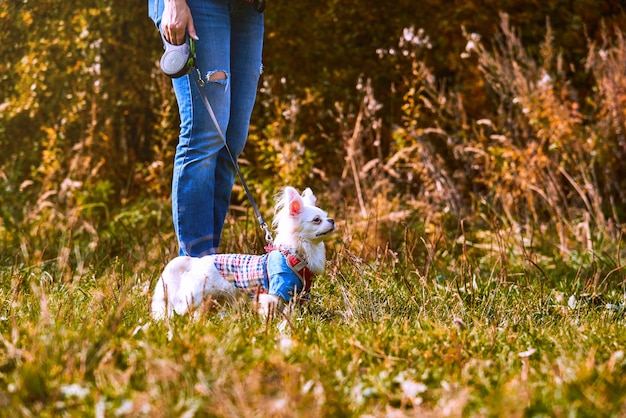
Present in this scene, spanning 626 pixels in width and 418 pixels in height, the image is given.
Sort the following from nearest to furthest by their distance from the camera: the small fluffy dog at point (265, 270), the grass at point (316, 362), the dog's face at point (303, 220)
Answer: the grass at point (316, 362) → the small fluffy dog at point (265, 270) → the dog's face at point (303, 220)

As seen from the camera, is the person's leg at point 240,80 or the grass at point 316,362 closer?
the grass at point 316,362

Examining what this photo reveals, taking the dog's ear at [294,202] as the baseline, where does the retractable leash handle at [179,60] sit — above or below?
above

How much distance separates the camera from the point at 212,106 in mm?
3574

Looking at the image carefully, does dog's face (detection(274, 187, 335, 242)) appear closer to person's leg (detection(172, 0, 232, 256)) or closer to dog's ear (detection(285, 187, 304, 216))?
dog's ear (detection(285, 187, 304, 216))

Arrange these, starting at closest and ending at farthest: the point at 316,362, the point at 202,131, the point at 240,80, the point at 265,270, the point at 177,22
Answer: the point at 316,362 < the point at 265,270 < the point at 177,22 < the point at 202,131 < the point at 240,80

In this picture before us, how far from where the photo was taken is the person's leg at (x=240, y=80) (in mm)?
3782

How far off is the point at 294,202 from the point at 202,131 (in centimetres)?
56

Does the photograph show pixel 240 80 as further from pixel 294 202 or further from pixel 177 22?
pixel 294 202

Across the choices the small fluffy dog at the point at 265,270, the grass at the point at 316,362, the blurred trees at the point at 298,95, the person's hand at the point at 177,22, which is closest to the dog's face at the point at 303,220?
the small fluffy dog at the point at 265,270

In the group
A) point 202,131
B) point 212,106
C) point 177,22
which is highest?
point 177,22

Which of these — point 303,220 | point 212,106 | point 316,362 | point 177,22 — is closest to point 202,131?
point 212,106

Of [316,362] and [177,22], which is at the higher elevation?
[177,22]

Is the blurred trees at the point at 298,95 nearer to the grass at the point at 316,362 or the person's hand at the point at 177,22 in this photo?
the person's hand at the point at 177,22

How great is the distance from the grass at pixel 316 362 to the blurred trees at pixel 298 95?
112 inches
